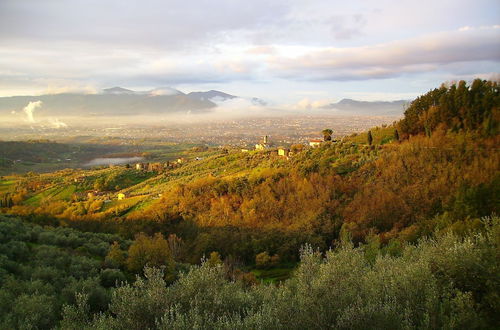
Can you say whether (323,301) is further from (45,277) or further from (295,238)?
(295,238)

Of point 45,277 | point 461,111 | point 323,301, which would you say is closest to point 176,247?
point 45,277

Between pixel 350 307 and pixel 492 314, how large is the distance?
6.97 meters

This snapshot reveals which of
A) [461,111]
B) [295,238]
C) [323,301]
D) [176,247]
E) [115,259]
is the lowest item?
[176,247]

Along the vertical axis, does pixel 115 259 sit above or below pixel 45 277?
below

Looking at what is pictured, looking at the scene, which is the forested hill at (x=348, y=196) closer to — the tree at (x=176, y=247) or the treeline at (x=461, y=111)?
the treeline at (x=461, y=111)

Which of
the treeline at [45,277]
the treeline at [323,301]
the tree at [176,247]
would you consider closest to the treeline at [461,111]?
the tree at [176,247]

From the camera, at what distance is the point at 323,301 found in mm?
9398

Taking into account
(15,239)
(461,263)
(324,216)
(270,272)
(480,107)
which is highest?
(480,107)

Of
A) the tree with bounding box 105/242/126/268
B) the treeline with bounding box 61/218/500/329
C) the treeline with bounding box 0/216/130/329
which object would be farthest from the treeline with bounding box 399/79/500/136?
the treeline with bounding box 0/216/130/329

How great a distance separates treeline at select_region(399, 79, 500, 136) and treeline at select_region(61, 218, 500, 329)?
38170 mm

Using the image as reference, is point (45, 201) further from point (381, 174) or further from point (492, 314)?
point (492, 314)

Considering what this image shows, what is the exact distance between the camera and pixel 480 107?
4653cm

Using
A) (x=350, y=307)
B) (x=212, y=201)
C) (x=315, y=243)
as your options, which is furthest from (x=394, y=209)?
(x=350, y=307)

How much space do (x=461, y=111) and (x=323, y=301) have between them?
155ft
